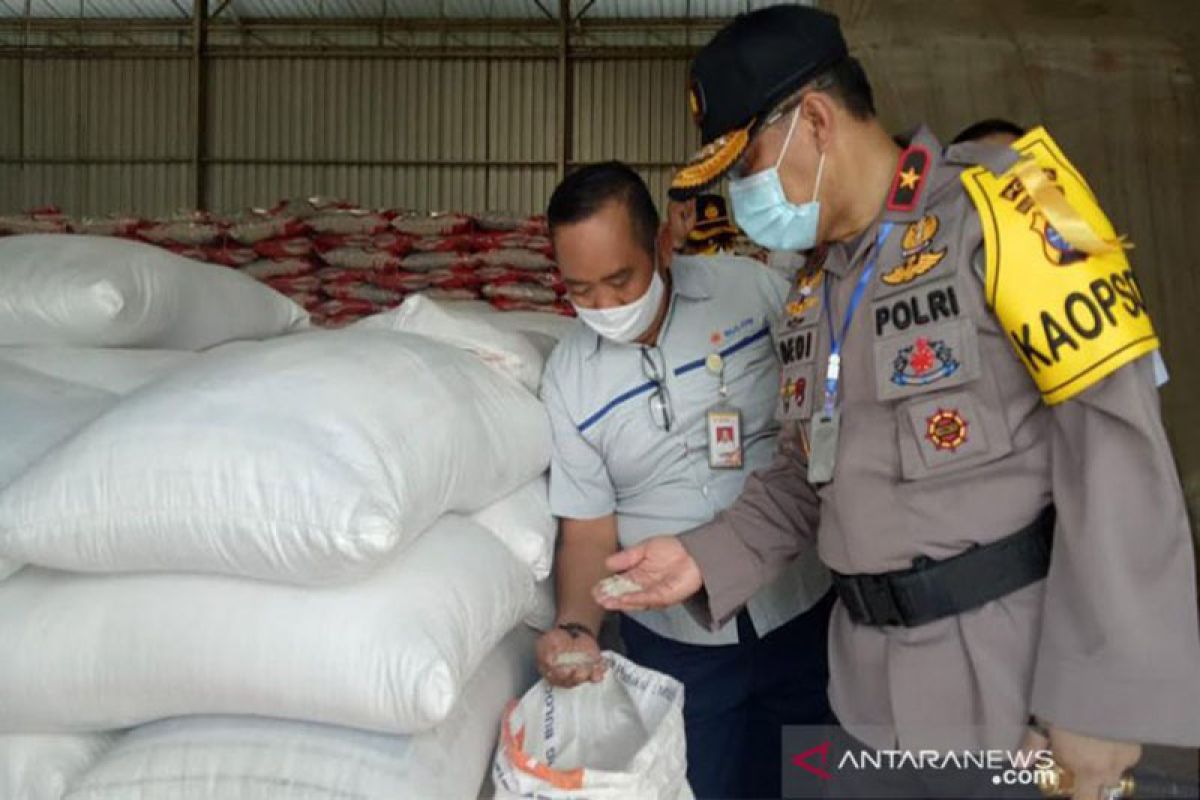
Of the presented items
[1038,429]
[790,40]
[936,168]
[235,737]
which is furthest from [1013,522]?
[235,737]

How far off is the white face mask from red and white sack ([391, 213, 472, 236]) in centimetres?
314

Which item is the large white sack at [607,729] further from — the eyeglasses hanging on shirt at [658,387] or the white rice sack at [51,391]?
the white rice sack at [51,391]

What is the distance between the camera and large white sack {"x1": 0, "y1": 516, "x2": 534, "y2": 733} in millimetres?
1186

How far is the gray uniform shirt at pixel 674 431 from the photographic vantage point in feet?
5.62

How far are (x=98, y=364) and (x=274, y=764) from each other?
0.88 metres

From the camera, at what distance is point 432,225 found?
15.6ft

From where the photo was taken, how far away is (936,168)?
1168 mm

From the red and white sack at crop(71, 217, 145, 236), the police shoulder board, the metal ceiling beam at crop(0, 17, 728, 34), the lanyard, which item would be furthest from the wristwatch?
the metal ceiling beam at crop(0, 17, 728, 34)

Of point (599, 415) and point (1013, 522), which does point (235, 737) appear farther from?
point (1013, 522)

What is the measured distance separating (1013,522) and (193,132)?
929 cm

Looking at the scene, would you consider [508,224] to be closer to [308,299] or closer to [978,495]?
[308,299]

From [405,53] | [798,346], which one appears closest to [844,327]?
[798,346]

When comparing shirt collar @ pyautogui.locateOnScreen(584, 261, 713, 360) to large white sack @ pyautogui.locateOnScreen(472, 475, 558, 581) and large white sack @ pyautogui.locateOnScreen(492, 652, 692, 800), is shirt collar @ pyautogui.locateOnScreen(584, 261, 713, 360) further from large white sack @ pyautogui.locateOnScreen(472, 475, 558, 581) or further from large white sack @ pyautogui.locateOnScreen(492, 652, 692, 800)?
large white sack @ pyautogui.locateOnScreen(492, 652, 692, 800)

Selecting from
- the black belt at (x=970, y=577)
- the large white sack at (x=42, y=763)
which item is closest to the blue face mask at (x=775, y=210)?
the black belt at (x=970, y=577)
